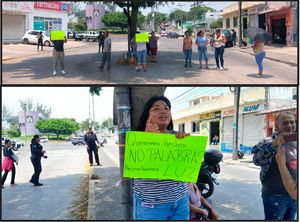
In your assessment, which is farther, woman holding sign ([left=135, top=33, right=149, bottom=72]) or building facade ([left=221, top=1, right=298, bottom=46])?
woman holding sign ([left=135, top=33, right=149, bottom=72])

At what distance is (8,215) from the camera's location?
5660 millimetres

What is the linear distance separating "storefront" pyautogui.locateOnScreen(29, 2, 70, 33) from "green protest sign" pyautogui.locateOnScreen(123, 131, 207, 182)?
13.0 ft

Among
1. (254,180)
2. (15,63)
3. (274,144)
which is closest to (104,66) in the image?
(15,63)

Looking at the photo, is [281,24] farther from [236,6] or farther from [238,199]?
[238,199]

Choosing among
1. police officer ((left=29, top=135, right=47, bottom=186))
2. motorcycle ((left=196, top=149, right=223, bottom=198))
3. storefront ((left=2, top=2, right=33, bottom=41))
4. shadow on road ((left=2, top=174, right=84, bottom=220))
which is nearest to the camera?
shadow on road ((left=2, top=174, right=84, bottom=220))

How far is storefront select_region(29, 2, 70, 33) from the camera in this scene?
22.2 feet

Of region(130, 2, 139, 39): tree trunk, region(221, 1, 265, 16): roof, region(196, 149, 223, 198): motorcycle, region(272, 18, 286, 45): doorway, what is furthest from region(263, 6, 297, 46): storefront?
region(196, 149, 223, 198): motorcycle

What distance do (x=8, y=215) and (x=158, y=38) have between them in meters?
4.32

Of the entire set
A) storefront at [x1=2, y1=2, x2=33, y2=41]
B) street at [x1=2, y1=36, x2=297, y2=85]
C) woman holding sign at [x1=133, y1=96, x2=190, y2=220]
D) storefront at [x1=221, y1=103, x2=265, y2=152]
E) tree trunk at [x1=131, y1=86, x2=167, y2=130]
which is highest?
storefront at [x1=2, y1=2, x2=33, y2=41]

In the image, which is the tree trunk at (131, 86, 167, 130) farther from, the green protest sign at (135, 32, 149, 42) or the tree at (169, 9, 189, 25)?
the green protest sign at (135, 32, 149, 42)

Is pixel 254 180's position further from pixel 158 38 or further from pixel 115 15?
pixel 115 15

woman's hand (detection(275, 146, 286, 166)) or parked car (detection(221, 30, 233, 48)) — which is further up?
parked car (detection(221, 30, 233, 48))

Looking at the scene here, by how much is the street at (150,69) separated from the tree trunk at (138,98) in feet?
7.99

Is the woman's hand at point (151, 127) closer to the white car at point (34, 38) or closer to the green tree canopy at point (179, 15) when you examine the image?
the green tree canopy at point (179, 15)
